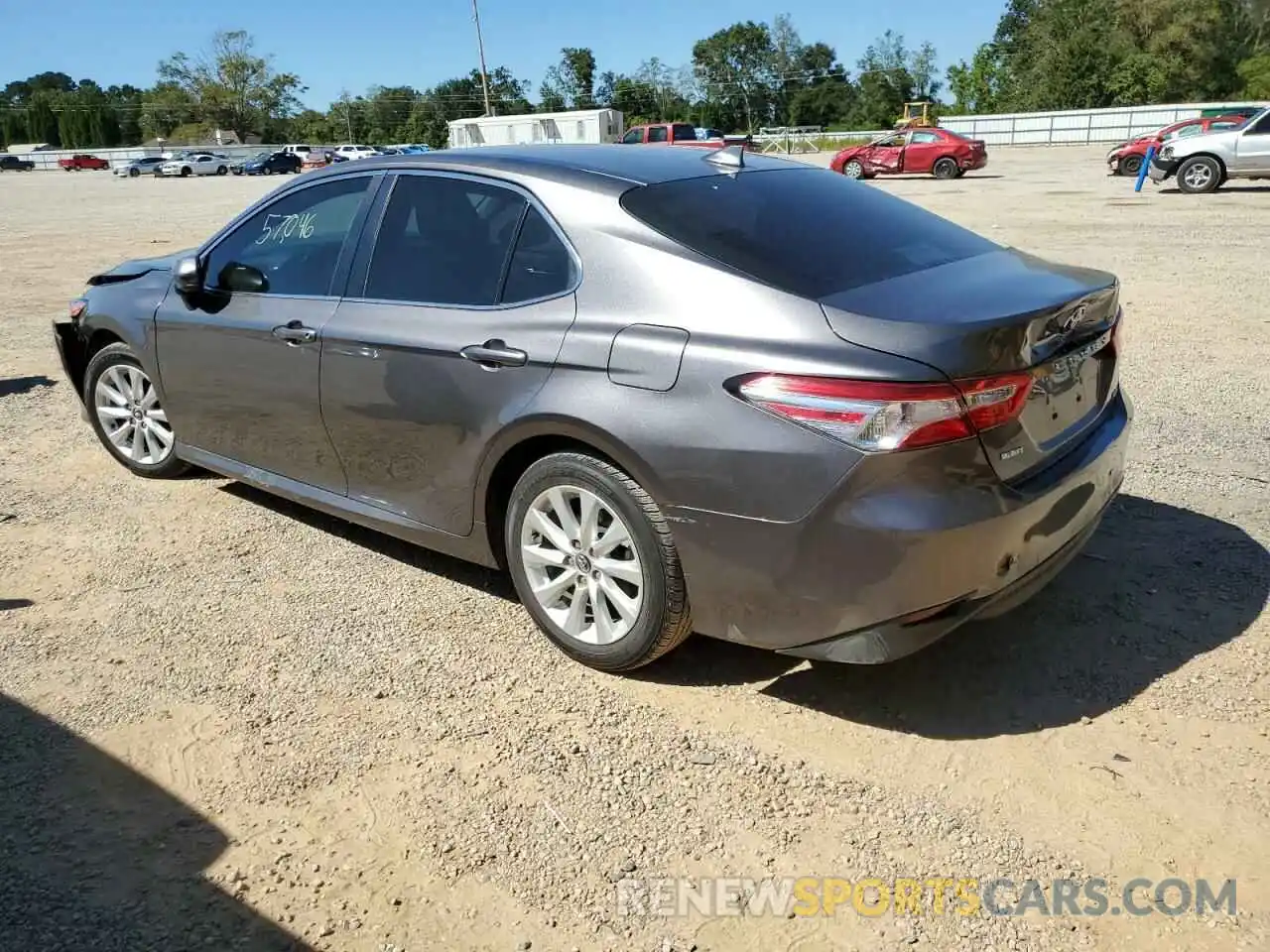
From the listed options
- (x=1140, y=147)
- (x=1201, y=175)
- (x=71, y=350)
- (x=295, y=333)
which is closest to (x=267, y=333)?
(x=295, y=333)

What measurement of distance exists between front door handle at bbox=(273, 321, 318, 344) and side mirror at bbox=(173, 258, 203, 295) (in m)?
0.67

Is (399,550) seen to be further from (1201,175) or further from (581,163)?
(1201,175)

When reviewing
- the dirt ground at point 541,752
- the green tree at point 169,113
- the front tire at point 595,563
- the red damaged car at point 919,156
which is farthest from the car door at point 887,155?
the green tree at point 169,113

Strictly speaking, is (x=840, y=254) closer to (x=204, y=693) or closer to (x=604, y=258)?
(x=604, y=258)

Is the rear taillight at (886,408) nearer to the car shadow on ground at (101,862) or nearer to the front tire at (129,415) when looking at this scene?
the car shadow on ground at (101,862)

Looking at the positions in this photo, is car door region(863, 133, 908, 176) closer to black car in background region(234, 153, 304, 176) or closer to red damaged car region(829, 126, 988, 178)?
red damaged car region(829, 126, 988, 178)

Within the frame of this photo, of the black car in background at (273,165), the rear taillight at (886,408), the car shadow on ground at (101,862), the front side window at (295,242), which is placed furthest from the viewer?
the black car in background at (273,165)

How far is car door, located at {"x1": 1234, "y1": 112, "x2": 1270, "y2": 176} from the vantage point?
19781 millimetres

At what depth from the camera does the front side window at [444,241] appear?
12.2 ft

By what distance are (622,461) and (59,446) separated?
459cm

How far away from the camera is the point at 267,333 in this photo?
435 cm

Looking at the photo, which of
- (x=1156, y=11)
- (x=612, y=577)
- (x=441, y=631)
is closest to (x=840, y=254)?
(x=612, y=577)

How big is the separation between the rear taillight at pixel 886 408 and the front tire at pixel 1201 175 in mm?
21183

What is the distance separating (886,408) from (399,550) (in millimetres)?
2568
